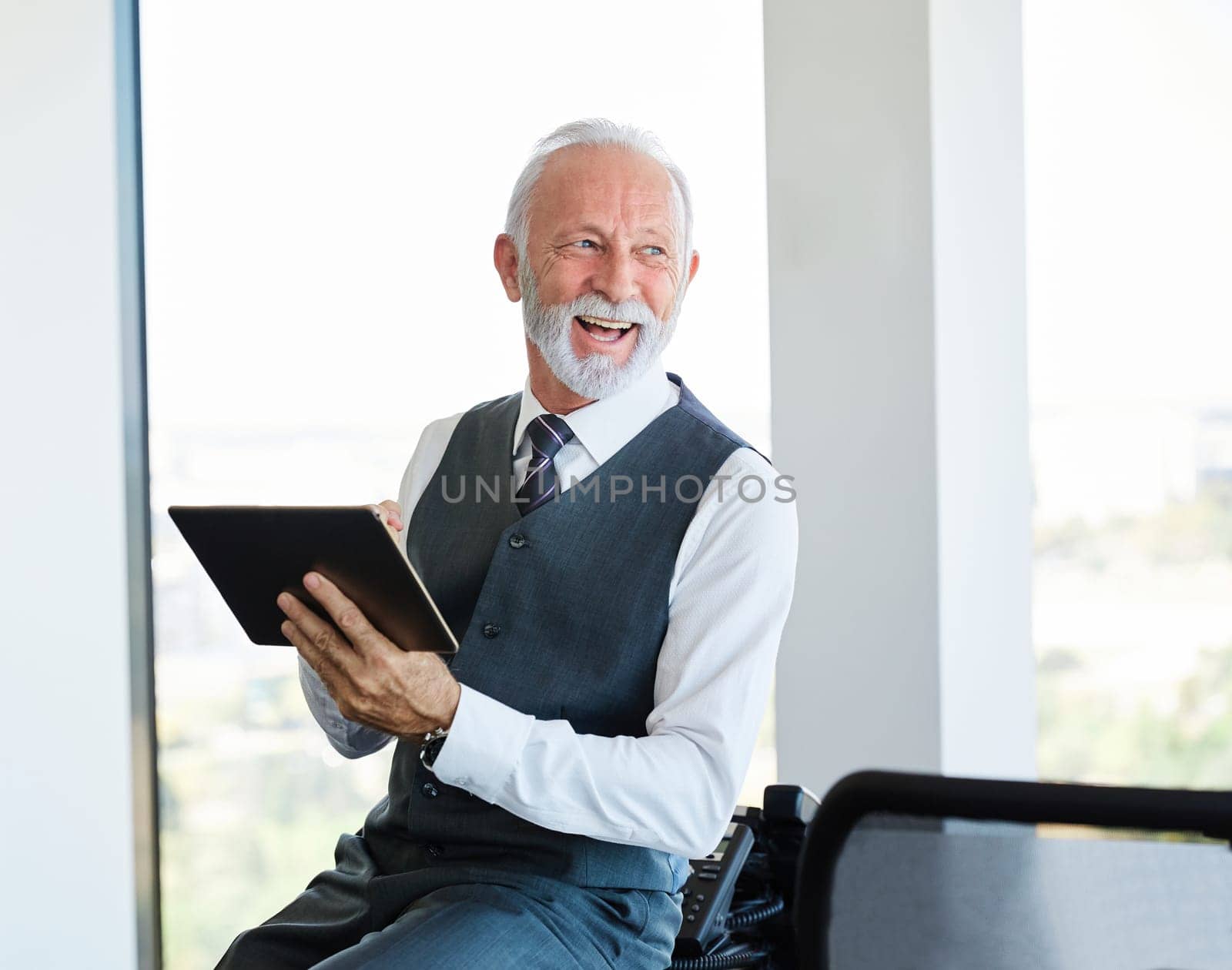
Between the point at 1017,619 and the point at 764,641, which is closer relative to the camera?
the point at 764,641

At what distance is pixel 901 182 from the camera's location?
2123 mm

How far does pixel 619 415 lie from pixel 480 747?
50 cm

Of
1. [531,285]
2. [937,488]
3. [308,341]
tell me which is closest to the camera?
[531,285]

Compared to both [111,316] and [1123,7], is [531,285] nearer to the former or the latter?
[111,316]

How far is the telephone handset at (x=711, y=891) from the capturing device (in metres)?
1.46

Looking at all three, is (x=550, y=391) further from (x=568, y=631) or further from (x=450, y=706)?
(x=450, y=706)


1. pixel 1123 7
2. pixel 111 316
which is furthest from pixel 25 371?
pixel 1123 7

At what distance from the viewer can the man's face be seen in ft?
5.19

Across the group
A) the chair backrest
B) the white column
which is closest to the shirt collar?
the white column

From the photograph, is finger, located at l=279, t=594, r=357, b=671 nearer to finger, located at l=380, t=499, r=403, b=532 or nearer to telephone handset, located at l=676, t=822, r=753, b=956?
finger, located at l=380, t=499, r=403, b=532

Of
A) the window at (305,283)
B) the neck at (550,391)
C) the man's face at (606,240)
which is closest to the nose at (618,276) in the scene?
the man's face at (606,240)

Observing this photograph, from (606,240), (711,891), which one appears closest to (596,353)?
(606,240)

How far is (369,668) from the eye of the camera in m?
1.26

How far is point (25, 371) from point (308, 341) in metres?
0.57
